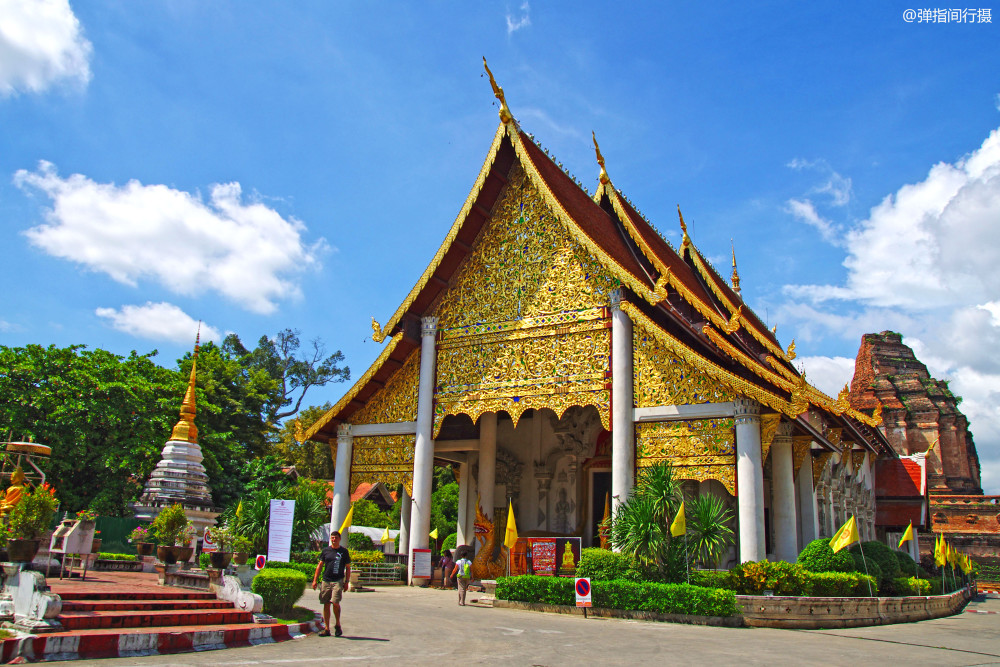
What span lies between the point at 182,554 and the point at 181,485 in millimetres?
7616

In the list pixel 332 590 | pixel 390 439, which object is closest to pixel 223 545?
pixel 332 590

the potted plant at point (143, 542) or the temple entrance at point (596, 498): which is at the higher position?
the temple entrance at point (596, 498)

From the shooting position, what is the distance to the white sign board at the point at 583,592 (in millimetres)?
11602

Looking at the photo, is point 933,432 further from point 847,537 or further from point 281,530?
point 281,530

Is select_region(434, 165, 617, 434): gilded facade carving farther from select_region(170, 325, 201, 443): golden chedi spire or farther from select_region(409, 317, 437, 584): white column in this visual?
select_region(170, 325, 201, 443): golden chedi spire

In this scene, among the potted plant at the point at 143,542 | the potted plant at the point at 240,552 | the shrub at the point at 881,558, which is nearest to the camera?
the potted plant at the point at 240,552

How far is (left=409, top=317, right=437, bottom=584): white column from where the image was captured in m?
16.3

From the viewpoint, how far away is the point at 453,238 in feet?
55.4

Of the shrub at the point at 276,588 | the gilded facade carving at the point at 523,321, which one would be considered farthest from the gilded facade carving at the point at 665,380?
the shrub at the point at 276,588

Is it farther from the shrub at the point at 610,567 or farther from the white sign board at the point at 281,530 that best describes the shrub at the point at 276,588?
the shrub at the point at 610,567

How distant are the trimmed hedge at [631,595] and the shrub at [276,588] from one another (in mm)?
4625

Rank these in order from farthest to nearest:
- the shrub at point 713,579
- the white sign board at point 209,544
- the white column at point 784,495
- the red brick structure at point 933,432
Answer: the red brick structure at point 933,432, the white column at point 784,495, the shrub at point 713,579, the white sign board at point 209,544

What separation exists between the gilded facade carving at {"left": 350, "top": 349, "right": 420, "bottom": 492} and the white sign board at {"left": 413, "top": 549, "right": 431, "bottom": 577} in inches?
53.6

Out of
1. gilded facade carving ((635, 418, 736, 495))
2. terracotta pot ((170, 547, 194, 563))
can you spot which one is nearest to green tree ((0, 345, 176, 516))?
terracotta pot ((170, 547, 194, 563))
